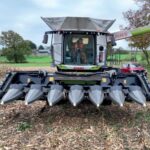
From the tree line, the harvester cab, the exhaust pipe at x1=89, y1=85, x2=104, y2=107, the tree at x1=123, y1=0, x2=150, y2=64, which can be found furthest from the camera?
the tree line

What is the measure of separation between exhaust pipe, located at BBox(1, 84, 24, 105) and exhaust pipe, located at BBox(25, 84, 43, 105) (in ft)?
1.09

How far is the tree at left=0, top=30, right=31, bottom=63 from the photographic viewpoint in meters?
78.1

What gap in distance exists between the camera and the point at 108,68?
1371 cm

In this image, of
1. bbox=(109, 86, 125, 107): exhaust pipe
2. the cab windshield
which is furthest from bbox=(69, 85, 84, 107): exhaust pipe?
the cab windshield

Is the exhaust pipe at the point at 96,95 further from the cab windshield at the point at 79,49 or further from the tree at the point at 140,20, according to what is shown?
the tree at the point at 140,20

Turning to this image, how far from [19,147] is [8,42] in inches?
2964

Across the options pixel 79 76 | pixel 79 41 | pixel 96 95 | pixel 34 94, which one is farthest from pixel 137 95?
pixel 79 41

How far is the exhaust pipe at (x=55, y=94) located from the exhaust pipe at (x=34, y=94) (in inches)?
11.0

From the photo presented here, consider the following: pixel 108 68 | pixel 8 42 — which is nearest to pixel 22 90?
Result: pixel 108 68

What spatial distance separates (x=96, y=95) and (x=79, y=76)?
1.56m

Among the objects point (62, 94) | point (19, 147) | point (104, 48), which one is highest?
point (104, 48)

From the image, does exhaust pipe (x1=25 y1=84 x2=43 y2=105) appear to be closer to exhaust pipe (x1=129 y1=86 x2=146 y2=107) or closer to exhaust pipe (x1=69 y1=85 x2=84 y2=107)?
exhaust pipe (x1=69 y1=85 x2=84 y2=107)

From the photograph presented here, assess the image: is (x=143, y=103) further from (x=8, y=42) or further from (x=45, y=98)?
(x=8, y=42)

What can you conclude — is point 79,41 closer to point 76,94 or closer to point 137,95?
point 76,94
